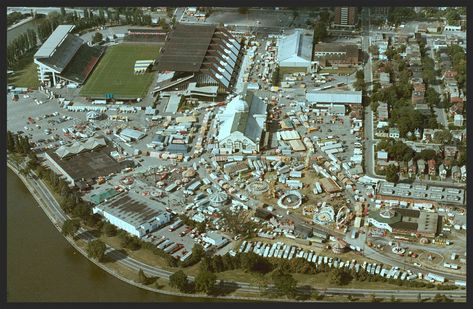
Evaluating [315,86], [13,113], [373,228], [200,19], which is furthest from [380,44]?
[13,113]

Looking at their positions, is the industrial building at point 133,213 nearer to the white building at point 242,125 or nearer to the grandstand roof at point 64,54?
the white building at point 242,125

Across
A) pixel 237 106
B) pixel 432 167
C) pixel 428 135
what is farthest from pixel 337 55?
pixel 432 167

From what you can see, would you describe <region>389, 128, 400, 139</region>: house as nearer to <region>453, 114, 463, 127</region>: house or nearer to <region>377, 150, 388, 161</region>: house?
<region>377, 150, 388, 161</region>: house

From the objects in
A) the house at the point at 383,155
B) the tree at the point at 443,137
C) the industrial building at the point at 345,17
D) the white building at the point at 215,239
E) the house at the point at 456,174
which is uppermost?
the industrial building at the point at 345,17

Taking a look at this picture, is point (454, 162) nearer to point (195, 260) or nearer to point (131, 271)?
point (195, 260)

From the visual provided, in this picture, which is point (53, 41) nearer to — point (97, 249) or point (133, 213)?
point (133, 213)

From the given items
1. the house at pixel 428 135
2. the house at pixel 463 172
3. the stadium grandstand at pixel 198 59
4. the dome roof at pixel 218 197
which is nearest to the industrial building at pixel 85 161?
the dome roof at pixel 218 197
